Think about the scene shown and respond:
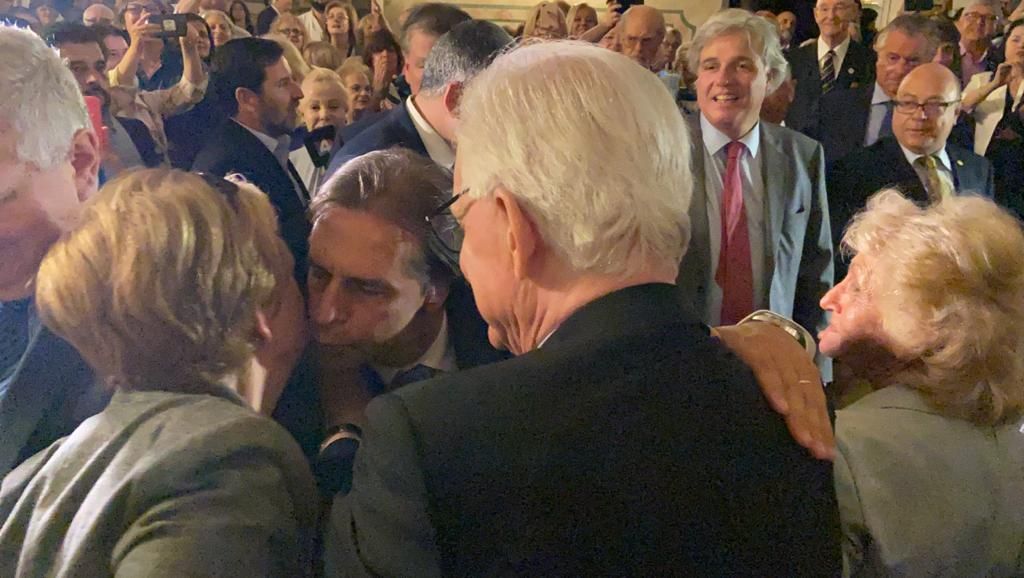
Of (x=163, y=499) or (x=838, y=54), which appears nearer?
(x=163, y=499)

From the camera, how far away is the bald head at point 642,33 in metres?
3.74

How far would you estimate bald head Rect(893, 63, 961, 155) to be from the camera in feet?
9.53

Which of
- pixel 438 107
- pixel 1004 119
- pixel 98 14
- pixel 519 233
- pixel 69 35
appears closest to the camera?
pixel 519 233

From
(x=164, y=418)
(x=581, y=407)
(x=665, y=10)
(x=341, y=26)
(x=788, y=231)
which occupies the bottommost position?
(x=665, y=10)

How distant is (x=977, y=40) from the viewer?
4.82 meters

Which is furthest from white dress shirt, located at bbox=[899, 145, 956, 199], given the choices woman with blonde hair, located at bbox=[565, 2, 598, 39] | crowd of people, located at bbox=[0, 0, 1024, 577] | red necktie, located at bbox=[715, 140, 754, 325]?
woman with blonde hair, located at bbox=[565, 2, 598, 39]

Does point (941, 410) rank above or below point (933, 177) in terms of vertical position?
above

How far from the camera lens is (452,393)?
0.81 metres

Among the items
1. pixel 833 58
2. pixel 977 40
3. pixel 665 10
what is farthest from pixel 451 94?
pixel 665 10

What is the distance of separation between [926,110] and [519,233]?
2.48 metres

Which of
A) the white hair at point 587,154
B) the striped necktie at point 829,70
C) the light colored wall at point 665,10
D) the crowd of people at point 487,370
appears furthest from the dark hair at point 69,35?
the light colored wall at point 665,10

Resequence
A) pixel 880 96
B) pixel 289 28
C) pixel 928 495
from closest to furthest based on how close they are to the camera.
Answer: pixel 928 495, pixel 880 96, pixel 289 28

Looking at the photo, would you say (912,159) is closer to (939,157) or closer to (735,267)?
(939,157)

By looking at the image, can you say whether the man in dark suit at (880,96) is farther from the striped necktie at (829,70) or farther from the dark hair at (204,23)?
the dark hair at (204,23)
